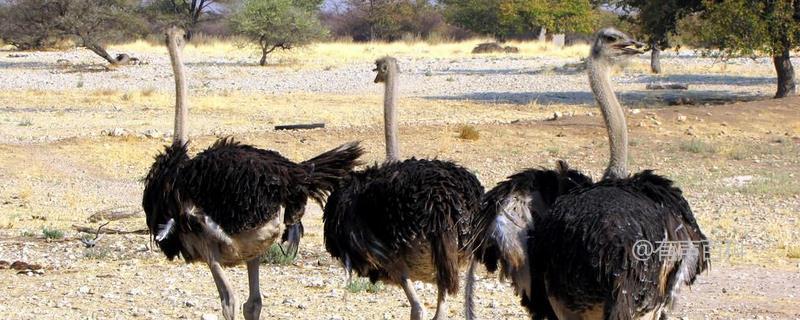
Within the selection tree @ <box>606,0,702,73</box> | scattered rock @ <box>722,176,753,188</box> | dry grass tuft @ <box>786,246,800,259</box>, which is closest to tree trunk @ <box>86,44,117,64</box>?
tree @ <box>606,0,702,73</box>

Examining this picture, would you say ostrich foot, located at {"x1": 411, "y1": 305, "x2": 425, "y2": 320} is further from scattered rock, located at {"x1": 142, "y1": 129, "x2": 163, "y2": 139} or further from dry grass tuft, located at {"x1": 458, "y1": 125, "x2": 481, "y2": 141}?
scattered rock, located at {"x1": 142, "y1": 129, "x2": 163, "y2": 139}

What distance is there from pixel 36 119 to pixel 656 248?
14.7 meters

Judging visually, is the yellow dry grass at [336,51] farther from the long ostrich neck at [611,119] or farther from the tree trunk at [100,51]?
the long ostrich neck at [611,119]

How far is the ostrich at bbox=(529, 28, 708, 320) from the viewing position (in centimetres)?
427

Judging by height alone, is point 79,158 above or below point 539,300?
below

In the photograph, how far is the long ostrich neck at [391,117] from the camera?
6426 mm

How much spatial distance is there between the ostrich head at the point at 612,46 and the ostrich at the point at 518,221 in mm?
767

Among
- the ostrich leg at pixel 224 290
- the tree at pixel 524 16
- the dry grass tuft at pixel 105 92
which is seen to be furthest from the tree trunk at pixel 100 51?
the ostrich leg at pixel 224 290

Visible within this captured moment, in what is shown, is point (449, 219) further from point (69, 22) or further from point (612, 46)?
point (69, 22)

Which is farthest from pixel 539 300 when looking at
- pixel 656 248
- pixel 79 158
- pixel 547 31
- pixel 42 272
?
pixel 547 31

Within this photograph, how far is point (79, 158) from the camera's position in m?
13.1

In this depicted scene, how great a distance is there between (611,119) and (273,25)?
29.1 metres

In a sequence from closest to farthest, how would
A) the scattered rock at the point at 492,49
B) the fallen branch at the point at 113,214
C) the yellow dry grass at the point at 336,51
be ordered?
the fallen branch at the point at 113,214
the yellow dry grass at the point at 336,51
the scattered rock at the point at 492,49

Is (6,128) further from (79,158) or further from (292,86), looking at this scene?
(292,86)
